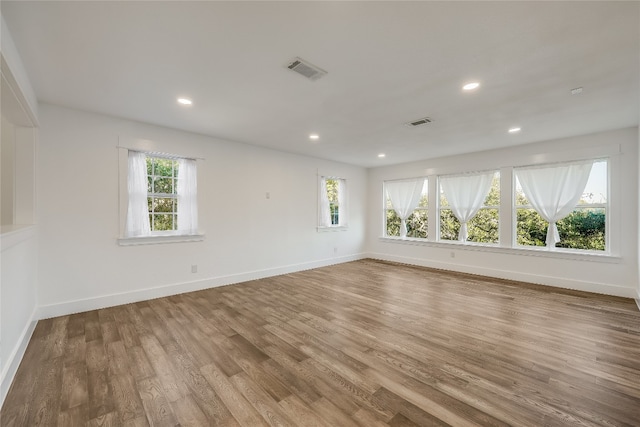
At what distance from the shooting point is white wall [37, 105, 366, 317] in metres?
3.29

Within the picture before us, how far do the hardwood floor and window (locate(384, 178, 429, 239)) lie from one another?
→ 9.69 feet

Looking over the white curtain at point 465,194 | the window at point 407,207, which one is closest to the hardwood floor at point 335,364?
the white curtain at point 465,194

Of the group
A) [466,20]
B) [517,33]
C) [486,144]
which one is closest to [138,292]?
[466,20]

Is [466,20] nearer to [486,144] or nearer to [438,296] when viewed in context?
[438,296]

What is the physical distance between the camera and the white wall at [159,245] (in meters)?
3.29

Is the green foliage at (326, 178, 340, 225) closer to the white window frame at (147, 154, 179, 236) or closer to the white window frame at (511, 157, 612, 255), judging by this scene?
the white window frame at (147, 154, 179, 236)

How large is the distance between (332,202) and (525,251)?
405 cm

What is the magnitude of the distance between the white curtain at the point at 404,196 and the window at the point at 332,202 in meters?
1.26

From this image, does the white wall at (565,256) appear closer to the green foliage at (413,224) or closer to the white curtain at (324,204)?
the green foliage at (413,224)

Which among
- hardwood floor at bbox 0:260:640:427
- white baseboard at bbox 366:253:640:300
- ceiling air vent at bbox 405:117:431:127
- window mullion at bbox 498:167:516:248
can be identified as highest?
ceiling air vent at bbox 405:117:431:127

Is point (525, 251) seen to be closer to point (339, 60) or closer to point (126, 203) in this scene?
point (339, 60)

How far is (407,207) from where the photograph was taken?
6773 millimetres

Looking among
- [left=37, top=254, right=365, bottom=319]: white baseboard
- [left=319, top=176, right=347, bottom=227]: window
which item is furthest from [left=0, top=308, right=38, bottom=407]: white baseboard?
[left=319, top=176, right=347, bottom=227]: window

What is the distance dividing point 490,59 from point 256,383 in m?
3.20
